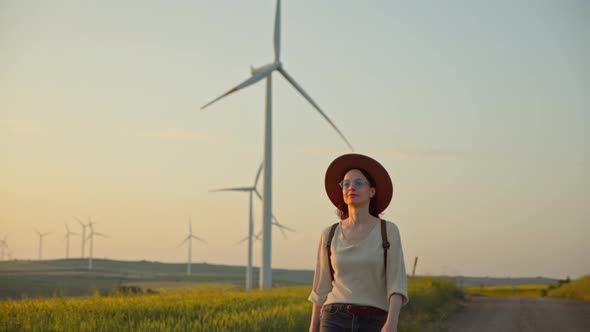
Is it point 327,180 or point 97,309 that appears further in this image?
point 97,309

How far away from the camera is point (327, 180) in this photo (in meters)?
6.68

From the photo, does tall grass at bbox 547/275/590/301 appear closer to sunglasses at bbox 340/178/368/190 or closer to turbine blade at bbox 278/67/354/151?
turbine blade at bbox 278/67/354/151

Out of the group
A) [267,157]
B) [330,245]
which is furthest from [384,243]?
[267,157]

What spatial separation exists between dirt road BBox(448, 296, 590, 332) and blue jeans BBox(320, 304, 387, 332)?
13.6 meters

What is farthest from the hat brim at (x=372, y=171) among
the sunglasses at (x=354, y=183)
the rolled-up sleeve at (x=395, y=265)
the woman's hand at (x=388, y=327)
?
the woman's hand at (x=388, y=327)

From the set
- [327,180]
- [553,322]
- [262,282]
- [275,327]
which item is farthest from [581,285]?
[327,180]

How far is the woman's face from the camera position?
6195 mm

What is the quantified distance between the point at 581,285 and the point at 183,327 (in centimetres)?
3491

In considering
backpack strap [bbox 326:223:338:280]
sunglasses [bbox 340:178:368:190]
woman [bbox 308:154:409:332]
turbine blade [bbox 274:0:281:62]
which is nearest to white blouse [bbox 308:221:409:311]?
woman [bbox 308:154:409:332]

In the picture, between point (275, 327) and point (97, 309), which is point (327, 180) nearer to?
point (275, 327)

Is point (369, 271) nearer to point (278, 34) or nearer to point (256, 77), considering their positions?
point (256, 77)

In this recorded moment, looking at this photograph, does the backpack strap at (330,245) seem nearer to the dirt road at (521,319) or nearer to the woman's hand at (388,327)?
the woman's hand at (388,327)

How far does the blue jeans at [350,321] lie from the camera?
19.3 feet

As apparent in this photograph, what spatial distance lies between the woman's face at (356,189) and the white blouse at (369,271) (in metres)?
0.25
